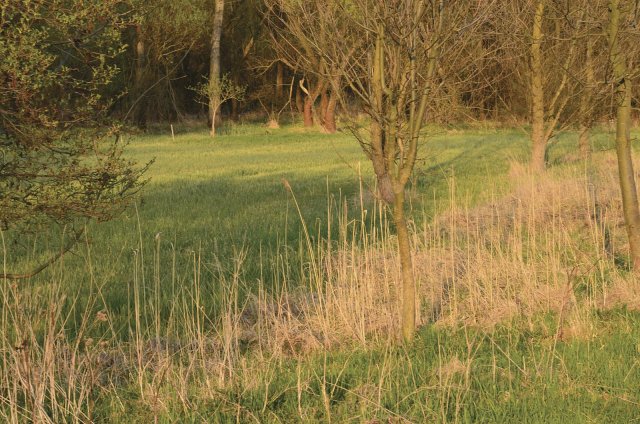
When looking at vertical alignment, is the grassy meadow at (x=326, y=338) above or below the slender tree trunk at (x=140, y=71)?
below

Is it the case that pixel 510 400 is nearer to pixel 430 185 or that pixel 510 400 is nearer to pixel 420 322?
pixel 420 322

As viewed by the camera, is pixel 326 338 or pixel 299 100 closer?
pixel 326 338

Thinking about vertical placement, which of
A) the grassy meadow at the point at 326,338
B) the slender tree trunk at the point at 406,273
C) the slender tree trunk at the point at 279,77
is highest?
the slender tree trunk at the point at 279,77

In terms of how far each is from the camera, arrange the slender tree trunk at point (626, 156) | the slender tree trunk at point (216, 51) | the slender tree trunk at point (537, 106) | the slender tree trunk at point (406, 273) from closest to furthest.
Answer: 1. the slender tree trunk at point (406, 273)
2. the slender tree trunk at point (626, 156)
3. the slender tree trunk at point (537, 106)
4. the slender tree trunk at point (216, 51)

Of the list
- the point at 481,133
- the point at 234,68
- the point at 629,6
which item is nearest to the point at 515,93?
the point at 481,133

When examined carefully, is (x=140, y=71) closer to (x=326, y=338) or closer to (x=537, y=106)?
(x=537, y=106)

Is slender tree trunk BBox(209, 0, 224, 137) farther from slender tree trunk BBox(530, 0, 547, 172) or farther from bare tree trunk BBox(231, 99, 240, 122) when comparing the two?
slender tree trunk BBox(530, 0, 547, 172)

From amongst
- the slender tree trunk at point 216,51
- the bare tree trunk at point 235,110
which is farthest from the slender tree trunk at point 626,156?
the bare tree trunk at point 235,110

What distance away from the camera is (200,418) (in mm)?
5105

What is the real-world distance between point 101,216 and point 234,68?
44722 millimetres

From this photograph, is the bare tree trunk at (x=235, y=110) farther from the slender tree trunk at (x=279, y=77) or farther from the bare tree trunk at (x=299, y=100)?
the bare tree trunk at (x=299, y=100)

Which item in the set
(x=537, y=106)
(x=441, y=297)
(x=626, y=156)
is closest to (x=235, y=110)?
(x=537, y=106)

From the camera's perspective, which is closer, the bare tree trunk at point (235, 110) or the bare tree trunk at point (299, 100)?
the bare tree trunk at point (235, 110)

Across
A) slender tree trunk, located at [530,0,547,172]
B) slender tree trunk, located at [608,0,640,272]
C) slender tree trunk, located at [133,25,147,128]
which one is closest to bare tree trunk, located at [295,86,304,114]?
slender tree trunk, located at [133,25,147,128]
